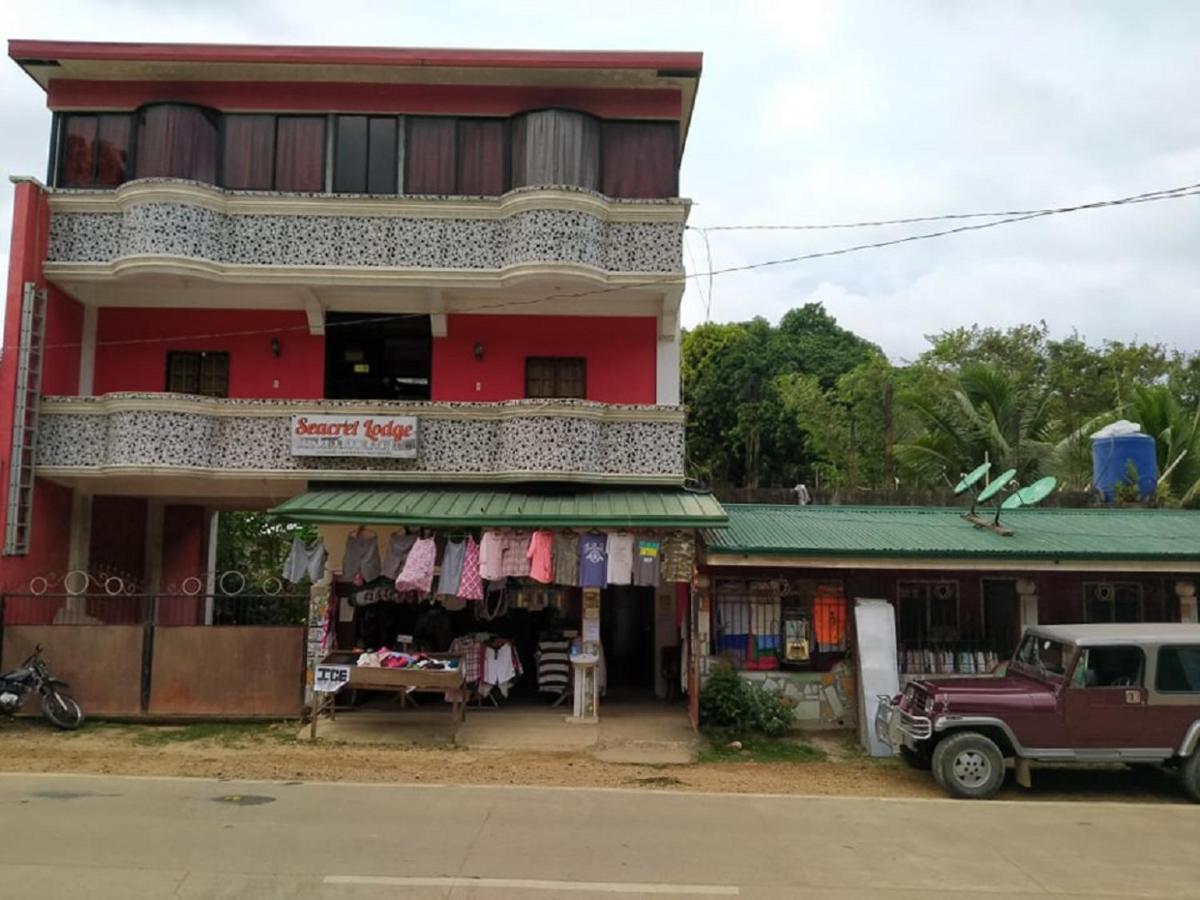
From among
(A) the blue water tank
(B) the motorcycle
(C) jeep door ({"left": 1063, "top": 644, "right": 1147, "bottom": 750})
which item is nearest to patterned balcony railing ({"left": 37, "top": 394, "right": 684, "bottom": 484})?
(B) the motorcycle

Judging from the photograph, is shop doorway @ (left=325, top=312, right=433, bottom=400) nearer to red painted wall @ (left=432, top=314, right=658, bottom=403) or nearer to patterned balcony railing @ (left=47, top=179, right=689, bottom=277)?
red painted wall @ (left=432, top=314, right=658, bottom=403)

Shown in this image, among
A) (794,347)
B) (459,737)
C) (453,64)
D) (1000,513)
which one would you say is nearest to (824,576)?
(1000,513)

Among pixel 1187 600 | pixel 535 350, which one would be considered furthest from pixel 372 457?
pixel 1187 600

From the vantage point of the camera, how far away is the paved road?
22.9 feet

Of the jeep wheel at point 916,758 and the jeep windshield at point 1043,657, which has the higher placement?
the jeep windshield at point 1043,657

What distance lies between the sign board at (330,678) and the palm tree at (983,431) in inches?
573

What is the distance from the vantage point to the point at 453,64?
1564 centimetres

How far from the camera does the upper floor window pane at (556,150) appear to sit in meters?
15.5

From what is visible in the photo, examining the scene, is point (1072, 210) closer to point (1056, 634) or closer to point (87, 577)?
point (1056, 634)

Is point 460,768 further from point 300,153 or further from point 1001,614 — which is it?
point 300,153

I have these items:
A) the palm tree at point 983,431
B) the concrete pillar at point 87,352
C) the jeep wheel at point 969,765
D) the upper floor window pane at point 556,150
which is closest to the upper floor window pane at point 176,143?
the concrete pillar at point 87,352

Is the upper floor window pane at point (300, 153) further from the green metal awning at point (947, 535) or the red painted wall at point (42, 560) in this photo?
the green metal awning at point (947, 535)

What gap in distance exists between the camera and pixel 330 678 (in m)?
13.0

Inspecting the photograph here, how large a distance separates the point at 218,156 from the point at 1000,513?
14830mm
